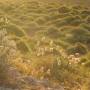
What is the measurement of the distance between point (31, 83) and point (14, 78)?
40cm

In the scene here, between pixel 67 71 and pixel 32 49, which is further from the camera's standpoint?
pixel 32 49

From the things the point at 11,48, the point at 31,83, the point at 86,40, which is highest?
the point at 11,48

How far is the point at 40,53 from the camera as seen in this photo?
10.1 metres

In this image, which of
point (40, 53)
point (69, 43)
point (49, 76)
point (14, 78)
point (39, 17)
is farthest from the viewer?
point (39, 17)

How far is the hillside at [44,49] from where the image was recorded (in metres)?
7.44

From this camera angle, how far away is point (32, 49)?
1269cm

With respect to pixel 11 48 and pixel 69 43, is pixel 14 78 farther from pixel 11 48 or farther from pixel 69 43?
pixel 69 43

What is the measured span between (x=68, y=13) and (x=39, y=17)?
325 cm

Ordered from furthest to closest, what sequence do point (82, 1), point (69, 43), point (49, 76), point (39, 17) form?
1. point (82, 1)
2. point (39, 17)
3. point (69, 43)
4. point (49, 76)

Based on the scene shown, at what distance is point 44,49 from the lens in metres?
10.4

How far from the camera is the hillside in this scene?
24.4 ft

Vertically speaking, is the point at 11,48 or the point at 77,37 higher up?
the point at 11,48

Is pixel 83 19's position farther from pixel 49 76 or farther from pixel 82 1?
pixel 49 76

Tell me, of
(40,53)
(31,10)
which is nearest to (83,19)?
(31,10)
